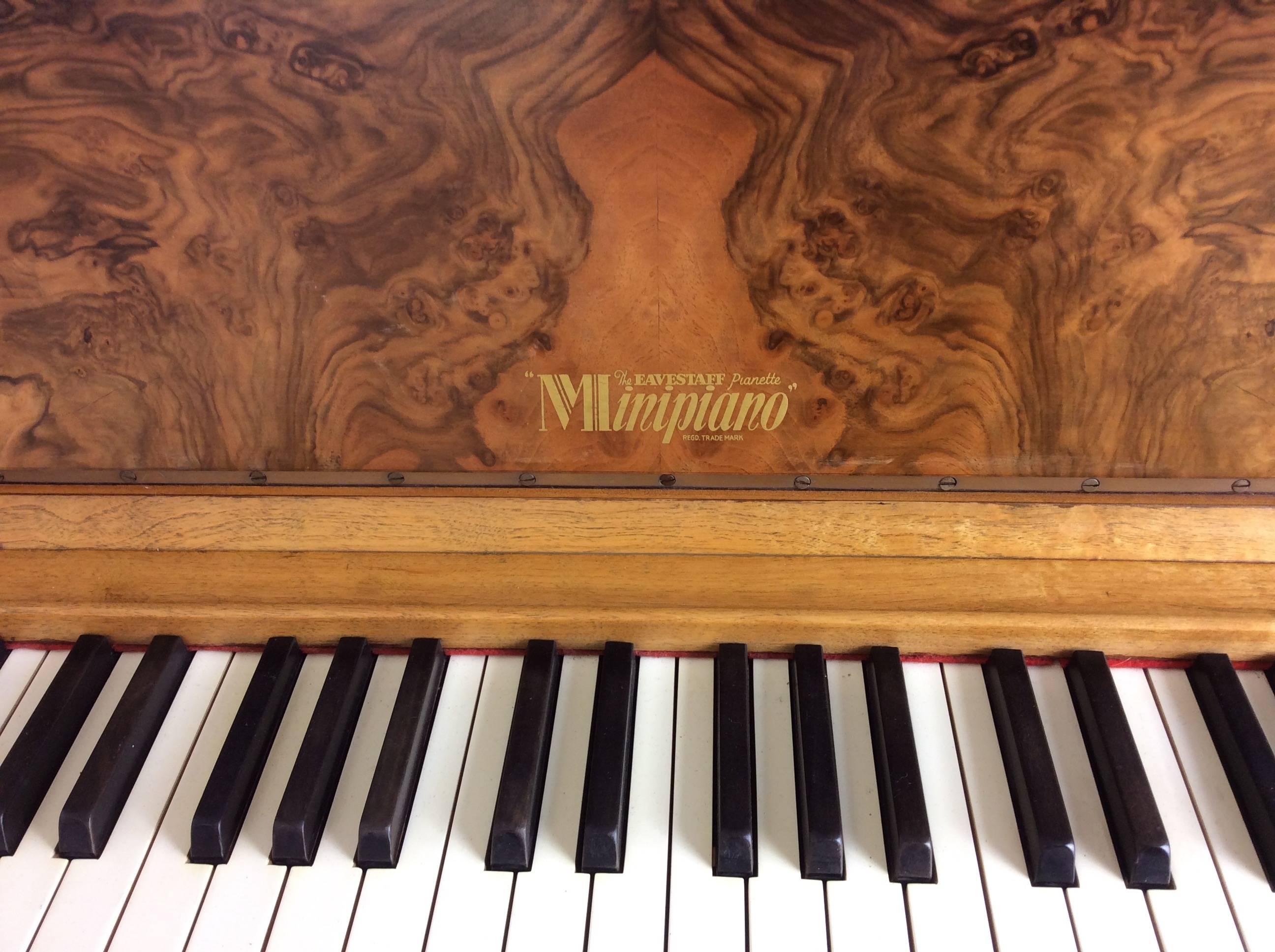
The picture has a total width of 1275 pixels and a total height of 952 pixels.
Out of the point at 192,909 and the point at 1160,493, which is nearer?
the point at 192,909

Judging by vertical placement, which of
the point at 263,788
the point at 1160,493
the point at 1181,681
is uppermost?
the point at 1160,493

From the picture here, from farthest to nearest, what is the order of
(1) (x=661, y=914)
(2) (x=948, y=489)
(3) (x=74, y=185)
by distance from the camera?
(2) (x=948, y=489)
(3) (x=74, y=185)
(1) (x=661, y=914)

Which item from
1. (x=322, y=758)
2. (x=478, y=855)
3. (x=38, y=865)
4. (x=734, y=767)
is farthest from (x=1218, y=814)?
(x=38, y=865)

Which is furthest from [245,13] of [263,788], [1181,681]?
[1181,681]

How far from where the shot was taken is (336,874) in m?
1.12

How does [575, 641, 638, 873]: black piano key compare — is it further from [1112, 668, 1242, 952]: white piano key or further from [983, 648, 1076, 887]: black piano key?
[1112, 668, 1242, 952]: white piano key

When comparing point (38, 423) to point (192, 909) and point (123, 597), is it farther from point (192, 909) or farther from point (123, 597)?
point (192, 909)

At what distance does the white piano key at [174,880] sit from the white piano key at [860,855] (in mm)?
774

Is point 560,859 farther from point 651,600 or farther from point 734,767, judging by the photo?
point 651,600

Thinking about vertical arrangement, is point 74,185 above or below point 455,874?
above

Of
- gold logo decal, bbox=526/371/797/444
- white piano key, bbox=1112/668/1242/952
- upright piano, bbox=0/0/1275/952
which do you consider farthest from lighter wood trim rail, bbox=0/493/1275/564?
white piano key, bbox=1112/668/1242/952

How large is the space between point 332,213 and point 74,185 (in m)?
0.34

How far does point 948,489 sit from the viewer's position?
1.29 metres

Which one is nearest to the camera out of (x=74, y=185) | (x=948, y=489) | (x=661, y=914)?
Answer: (x=661, y=914)
